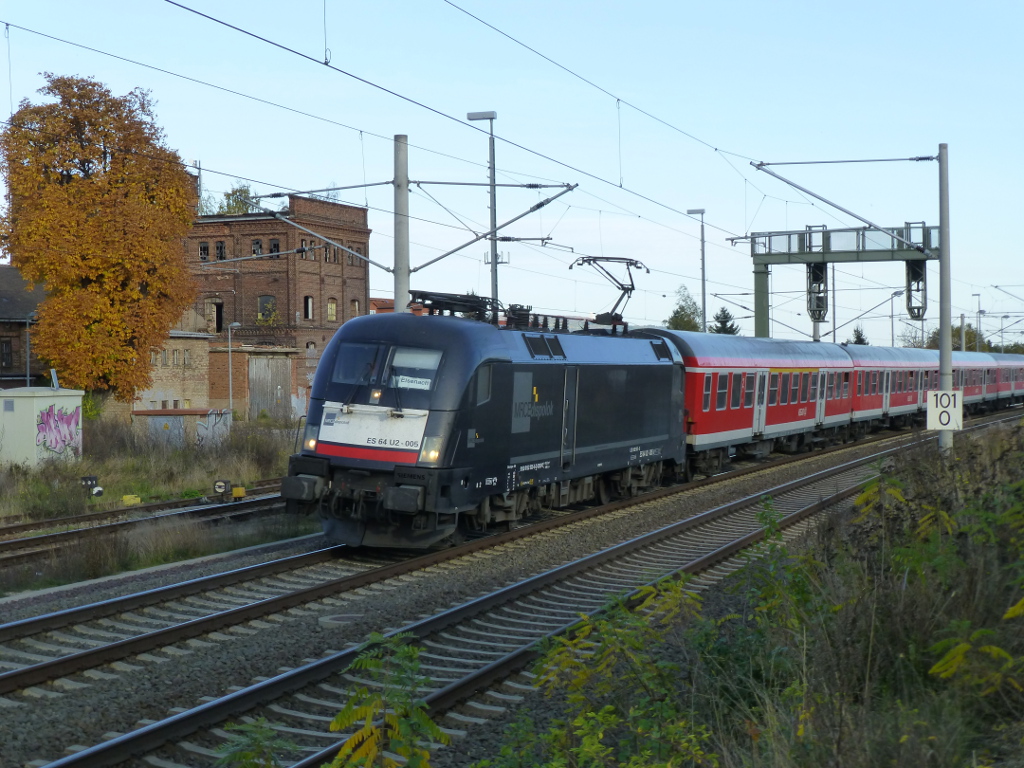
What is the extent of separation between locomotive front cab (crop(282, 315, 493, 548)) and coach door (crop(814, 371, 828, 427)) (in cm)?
1928

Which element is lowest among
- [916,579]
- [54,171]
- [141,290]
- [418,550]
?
[418,550]

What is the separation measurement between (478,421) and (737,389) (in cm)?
1232

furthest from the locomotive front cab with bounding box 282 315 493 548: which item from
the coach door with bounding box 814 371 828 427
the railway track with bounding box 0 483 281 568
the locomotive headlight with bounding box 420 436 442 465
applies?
the coach door with bounding box 814 371 828 427

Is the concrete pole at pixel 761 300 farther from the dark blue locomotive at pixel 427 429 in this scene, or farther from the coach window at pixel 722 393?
the dark blue locomotive at pixel 427 429

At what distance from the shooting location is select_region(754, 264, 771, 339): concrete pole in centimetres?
3728

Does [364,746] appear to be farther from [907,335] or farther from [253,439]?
[907,335]

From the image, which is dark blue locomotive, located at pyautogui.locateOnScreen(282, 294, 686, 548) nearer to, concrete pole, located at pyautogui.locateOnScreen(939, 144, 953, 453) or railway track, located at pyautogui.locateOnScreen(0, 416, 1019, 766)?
railway track, located at pyautogui.locateOnScreen(0, 416, 1019, 766)

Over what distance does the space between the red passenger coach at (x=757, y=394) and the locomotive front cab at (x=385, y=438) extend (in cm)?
942

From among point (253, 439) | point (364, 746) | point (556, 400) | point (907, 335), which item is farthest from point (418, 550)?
point (907, 335)

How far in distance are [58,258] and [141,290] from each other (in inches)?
120

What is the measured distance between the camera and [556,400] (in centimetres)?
1534

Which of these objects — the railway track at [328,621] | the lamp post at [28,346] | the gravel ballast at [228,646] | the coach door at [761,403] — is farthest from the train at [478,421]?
the lamp post at [28,346]

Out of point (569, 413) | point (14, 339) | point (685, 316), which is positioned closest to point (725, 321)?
point (685, 316)

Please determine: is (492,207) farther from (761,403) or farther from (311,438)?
(311,438)
